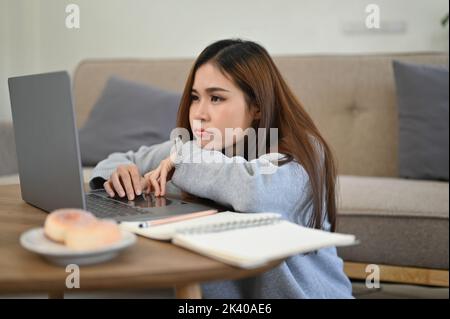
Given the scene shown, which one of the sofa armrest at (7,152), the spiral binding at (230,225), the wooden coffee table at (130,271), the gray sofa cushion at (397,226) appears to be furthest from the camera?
the sofa armrest at (7,152)

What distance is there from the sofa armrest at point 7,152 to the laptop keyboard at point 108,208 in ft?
2.99

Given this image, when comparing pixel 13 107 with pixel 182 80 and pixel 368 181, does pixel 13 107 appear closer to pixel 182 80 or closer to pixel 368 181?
pixel 368 181

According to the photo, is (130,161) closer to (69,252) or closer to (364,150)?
(69,252)

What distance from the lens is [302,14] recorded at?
95.4 inches

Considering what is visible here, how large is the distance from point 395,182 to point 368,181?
0.27 feet

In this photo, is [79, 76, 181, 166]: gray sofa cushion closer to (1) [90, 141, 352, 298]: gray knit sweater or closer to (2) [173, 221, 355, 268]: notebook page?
(1) [90, 141, 352, 298]: gray knit sweater

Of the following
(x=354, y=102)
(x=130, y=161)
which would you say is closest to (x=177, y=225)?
(x=130, y=161)

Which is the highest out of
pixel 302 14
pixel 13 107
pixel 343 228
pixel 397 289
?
pixel 302 14

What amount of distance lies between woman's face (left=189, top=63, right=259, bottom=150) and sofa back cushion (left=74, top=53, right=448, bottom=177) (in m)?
1.03

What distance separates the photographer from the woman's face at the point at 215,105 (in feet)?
3.22

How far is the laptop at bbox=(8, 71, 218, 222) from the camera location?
25.2 inches

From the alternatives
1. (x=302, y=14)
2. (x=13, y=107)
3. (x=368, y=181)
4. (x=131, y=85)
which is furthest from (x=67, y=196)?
(x=302, y=14)

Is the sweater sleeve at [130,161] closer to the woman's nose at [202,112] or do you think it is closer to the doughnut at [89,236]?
the woman's nose at [202,112]

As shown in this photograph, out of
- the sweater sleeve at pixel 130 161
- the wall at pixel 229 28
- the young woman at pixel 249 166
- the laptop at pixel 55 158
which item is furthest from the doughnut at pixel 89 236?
the wall at pixel 229 28
